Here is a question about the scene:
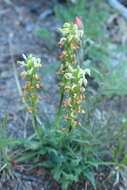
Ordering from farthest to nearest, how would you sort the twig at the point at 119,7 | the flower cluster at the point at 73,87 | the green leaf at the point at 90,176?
1. the twig at the point at 119,7
2. the green leaf at the point at 90,176
3. the flower cluster at the point at 73,87

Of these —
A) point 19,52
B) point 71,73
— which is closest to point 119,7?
point 19,52

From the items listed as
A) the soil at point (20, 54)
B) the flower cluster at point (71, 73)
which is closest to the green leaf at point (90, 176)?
the soil at point (20, 54)

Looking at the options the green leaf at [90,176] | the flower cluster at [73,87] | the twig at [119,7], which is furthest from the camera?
the twig at [119,7]

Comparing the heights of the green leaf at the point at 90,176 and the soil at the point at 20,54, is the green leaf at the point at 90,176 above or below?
below

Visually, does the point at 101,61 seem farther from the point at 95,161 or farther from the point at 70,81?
the point at 70,81

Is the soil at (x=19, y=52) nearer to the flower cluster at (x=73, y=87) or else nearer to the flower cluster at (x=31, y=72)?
the flower cluster at (x=31, y=72)

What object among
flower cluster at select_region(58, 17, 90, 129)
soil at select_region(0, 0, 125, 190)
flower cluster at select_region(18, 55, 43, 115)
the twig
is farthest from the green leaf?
the twig

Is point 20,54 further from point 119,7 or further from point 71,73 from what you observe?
point 71,73

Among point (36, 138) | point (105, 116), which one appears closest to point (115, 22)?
point (105, 116)

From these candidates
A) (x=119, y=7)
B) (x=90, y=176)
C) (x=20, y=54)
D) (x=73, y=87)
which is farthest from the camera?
(x=119, y=7)

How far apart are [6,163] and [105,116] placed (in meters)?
0.82

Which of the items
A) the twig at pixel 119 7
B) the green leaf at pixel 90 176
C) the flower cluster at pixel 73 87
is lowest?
the green leaf at pixel 90 176

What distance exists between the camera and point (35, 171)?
6.93ft

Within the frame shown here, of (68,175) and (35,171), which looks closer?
(68,175)
